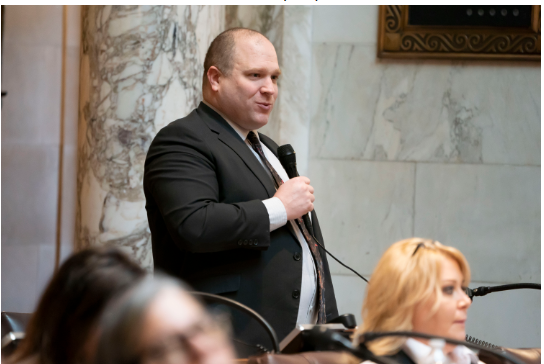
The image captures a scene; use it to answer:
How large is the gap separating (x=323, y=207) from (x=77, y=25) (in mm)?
2244

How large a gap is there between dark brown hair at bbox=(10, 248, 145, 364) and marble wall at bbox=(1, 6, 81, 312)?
3703mm

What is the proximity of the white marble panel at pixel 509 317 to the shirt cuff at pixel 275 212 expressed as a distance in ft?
8.63

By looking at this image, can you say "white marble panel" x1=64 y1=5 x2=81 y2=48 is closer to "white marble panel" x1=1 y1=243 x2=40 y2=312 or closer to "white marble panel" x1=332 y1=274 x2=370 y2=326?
"white marble panel" x1=1 y1=243 x2=40 y2=312

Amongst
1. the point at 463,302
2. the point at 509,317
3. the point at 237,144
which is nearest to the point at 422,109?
the point at 509,317

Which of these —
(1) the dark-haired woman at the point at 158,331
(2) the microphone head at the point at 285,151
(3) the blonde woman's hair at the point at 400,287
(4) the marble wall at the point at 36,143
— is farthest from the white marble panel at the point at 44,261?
(1) the dark-haired woman at the point at 158,331

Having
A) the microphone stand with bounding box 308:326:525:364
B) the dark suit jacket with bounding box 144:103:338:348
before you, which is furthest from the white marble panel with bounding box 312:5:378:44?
the microphone stand with bounding box 308:326:525:364

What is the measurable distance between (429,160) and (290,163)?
7.30ft

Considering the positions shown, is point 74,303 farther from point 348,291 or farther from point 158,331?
point 348,291

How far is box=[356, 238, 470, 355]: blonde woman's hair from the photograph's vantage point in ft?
4.36

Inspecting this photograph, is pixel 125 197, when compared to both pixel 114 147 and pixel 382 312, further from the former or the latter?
pixel 382 312

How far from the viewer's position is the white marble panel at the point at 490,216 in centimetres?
429

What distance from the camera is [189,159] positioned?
214cm

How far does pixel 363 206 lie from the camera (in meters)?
4.36

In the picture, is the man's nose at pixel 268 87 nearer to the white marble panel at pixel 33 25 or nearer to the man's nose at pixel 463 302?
the man's nose at pixel 463 302
